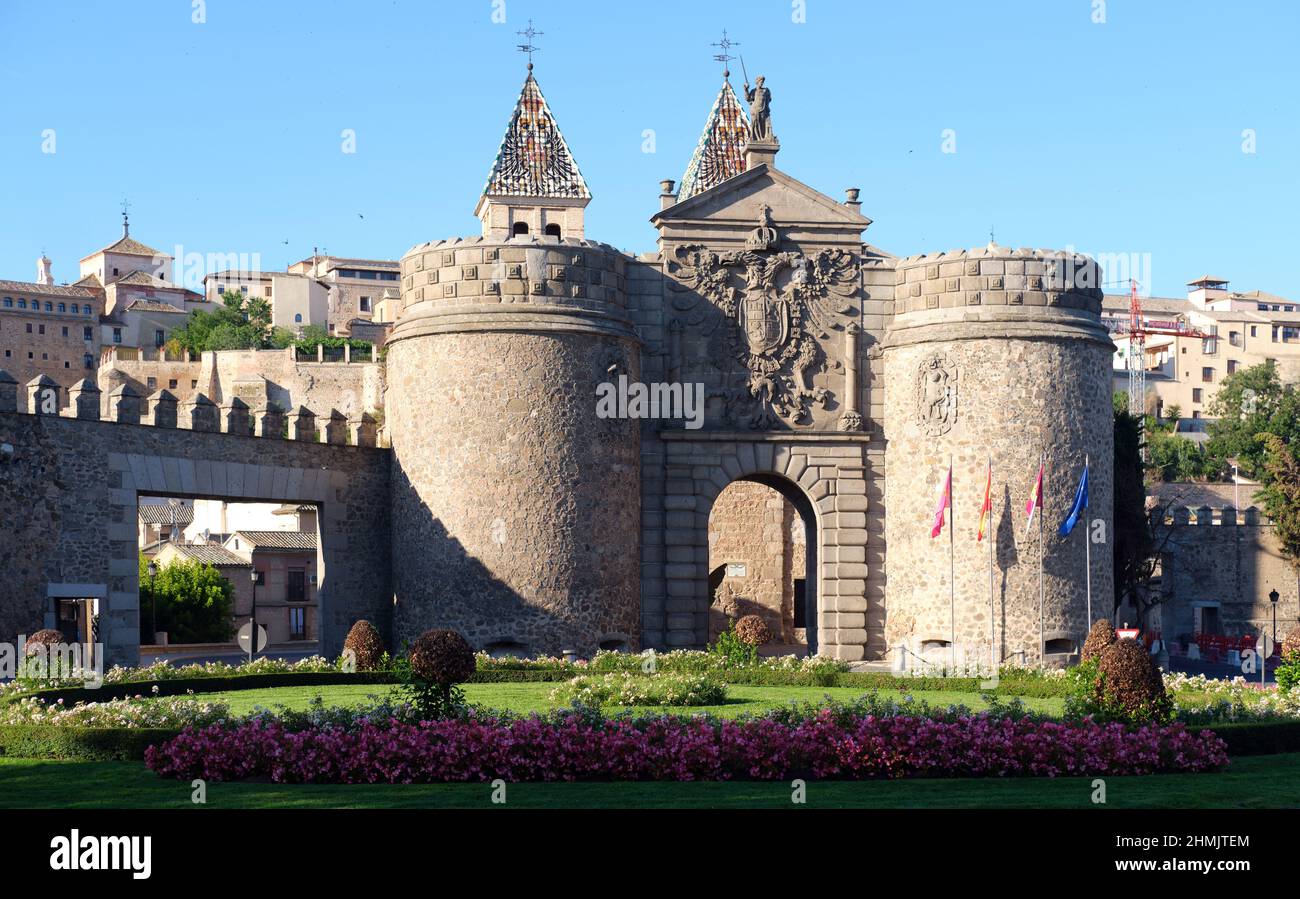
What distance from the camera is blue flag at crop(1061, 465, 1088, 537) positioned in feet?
112

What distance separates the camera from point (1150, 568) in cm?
4422

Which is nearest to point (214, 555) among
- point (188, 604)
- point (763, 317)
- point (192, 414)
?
point (188, 604)

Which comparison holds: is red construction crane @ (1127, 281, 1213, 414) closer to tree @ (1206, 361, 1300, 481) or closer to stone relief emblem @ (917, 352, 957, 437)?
tree @ (1206, 361, 1300, 481)

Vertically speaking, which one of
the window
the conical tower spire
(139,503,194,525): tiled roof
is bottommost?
the window

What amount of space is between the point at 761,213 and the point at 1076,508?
8.80 meters

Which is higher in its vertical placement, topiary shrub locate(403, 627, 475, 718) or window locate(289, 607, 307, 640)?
topiary shrub locate(403, 627, 475, 718)

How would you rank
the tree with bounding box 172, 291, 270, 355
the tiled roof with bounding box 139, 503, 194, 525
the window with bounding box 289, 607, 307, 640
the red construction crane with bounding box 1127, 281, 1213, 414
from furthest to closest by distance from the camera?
the tree with bounding box 172, 291, 270, 355 < the red construction crane with bounding box 1127, 281, 1213, 414 < the tiled roof with bounding box 139, 503, 194, 525 < the window with bounding box 289, 607, 307, 640

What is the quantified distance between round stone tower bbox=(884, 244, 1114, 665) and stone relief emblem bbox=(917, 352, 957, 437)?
20 mm

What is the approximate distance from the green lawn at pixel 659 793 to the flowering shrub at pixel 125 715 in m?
1.32

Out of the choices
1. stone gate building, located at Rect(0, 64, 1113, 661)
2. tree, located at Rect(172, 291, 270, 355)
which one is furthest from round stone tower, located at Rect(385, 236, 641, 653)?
tree, located at Rect(172, 291, 270, 355)

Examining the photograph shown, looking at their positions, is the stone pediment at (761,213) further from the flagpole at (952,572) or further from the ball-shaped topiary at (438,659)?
the ball-shaped topiary at (438,659)
